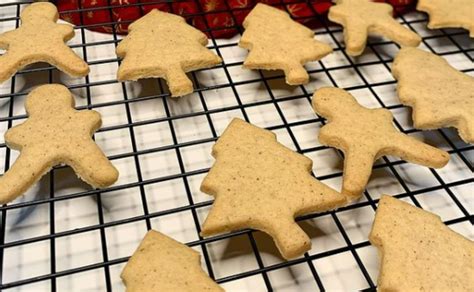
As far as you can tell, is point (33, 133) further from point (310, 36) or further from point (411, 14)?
point (411, 14)

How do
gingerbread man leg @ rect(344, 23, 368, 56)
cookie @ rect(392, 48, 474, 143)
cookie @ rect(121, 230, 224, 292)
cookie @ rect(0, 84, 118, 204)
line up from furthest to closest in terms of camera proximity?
gingerbread man leg @ rect(344, 23, 368, 56)
cookie @ rect(392, 48, 474, 143)
cookie @ rect(0, 84, 118, 204)
cookie @ rect(121, 230, 224, 292)

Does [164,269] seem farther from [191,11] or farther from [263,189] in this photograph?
[191,11]

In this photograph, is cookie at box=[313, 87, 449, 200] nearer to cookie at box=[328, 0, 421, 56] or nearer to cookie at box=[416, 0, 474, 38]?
cookie at box=[328, 0, 421, 56]

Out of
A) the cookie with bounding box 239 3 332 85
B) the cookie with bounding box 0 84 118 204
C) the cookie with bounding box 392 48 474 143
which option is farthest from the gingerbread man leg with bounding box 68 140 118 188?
the cookie with bounding box 392 48 474 143

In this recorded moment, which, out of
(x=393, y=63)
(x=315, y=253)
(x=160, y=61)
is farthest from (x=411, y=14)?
(x=315, y=253)

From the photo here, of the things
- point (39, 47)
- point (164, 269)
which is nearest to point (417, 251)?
point (164, 269)

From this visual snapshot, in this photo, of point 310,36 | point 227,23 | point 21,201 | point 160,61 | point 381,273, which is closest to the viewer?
point 381,273

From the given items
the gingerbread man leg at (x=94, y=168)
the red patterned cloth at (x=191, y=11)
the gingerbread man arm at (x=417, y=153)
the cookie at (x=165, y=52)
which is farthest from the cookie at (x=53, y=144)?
the gingerbread man arm at (x=417, y=153)
